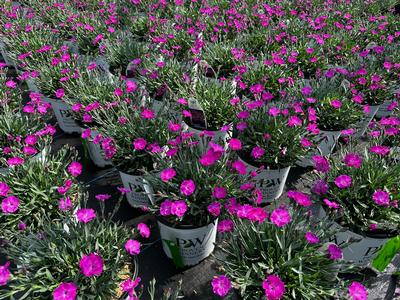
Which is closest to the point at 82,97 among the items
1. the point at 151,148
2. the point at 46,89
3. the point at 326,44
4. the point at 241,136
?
the point at 46,89

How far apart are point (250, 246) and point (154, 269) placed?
0.86 metres

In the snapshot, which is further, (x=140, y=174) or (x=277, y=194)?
(x=277, y=194)

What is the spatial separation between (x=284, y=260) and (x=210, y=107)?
173cm

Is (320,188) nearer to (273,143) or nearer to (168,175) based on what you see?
(273,143)

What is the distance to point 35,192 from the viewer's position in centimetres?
210

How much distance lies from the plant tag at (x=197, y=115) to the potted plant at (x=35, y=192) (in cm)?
105

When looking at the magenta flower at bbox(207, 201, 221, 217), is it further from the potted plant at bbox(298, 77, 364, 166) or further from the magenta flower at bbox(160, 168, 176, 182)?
the potted plant at bbox(298, 77, 364, 166)

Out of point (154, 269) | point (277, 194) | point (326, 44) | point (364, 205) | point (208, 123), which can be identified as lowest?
point (154, 269)

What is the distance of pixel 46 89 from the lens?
3.42m

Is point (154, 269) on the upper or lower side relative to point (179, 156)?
lower

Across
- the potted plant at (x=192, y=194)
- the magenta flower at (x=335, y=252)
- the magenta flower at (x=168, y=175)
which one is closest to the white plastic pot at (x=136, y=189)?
the potted plant at (x=192, y=194)

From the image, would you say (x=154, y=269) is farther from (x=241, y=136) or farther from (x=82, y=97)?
(x=82, y=97)

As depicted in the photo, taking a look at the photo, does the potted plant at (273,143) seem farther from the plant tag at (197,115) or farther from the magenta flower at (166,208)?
the magenta flower at (166,208)

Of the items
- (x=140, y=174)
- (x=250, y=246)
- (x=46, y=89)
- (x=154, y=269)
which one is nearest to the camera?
(x=250, y=246)
